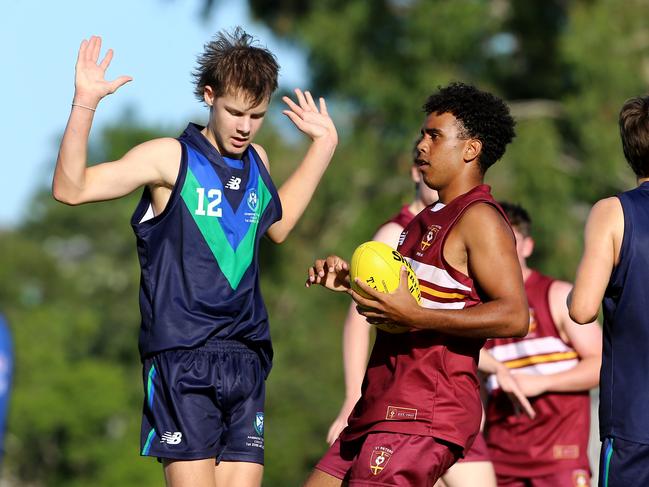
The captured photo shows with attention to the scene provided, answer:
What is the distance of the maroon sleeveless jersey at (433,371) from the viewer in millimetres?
5137

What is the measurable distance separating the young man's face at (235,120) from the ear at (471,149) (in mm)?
985

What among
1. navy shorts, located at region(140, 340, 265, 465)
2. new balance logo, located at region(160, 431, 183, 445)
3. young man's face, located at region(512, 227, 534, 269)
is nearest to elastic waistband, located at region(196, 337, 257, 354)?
navy shorts, located at region(140, 340, 265, 465)

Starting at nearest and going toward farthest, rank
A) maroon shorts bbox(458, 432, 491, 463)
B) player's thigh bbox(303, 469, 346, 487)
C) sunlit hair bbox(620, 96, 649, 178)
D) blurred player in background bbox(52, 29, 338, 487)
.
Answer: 1. sunlit hair bbox(620, 96, 649, 178)
2. player's thigh bbox(303, 469, 346, 487)
3. blurred player in background bbox(52, 29, 338, 487)
4. maroon shorts bbox(458, 432, 491, 463)

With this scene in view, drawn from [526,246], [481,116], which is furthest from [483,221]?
[526,246]

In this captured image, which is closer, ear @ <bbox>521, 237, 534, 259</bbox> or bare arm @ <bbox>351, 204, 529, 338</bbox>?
bare arm @ <bbox>351, 204, 529, 338</bbox>

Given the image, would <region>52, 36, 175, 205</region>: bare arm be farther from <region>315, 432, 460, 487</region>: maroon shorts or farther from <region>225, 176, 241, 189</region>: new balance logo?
<region>315, 432, 460, 487</region>: maroon shorts

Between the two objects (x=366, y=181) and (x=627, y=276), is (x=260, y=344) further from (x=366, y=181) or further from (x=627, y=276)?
(x=366, y=181)

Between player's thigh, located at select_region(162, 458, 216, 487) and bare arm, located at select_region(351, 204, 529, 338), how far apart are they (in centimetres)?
107

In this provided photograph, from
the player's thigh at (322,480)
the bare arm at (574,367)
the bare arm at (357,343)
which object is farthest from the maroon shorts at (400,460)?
the bare arm at (574,367)

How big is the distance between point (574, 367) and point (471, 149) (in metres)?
2.54

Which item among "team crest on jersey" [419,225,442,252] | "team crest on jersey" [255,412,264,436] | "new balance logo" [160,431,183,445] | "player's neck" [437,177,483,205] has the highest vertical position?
"player's neck" [437,177,483,205]

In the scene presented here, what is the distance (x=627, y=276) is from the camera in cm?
515

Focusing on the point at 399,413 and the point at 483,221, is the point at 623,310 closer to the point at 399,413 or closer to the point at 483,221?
the point at 483,221

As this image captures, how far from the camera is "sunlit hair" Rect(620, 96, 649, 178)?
5223 mm
